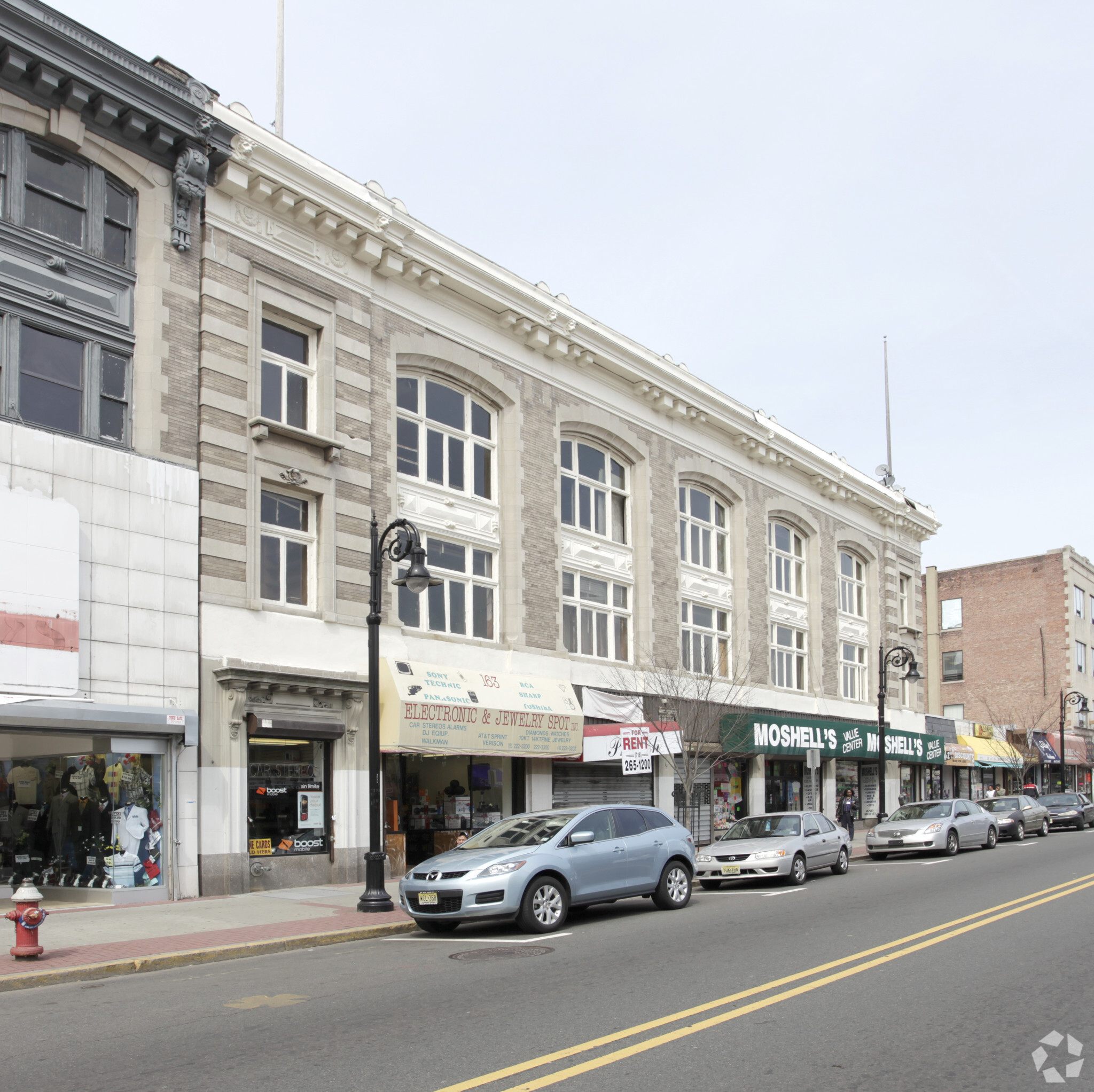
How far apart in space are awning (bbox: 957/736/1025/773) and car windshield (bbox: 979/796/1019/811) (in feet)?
49.4

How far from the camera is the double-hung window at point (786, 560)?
37.7 metres

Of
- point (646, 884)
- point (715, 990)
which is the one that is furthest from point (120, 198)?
point (715, 990)

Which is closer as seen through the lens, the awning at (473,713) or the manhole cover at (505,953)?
the manhole cover at (505,953)

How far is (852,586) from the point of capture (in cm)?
4297

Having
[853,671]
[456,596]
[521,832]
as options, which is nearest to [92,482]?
[521,832]

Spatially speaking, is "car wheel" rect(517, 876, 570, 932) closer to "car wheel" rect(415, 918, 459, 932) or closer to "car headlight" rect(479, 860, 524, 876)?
"car headlight" rect(479, 860, 524, 876)

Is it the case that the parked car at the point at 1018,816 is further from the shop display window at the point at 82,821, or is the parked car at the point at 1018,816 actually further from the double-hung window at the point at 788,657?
the shop display window at the point at 82,821

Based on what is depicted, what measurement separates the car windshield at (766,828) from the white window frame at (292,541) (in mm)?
8655

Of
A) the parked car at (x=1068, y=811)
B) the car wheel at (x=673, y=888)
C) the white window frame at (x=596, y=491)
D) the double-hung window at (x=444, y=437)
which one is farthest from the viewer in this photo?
the parked car at (x=1068, y=811)

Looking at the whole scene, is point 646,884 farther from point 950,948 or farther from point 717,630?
point 717,630

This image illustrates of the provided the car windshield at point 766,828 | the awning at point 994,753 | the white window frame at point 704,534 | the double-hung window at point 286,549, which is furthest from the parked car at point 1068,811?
the double-hung window at point 286,549

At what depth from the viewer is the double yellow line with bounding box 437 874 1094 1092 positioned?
6715 millimetres

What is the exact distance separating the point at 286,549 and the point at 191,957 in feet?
31.6

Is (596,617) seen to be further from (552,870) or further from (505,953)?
(505,953)
